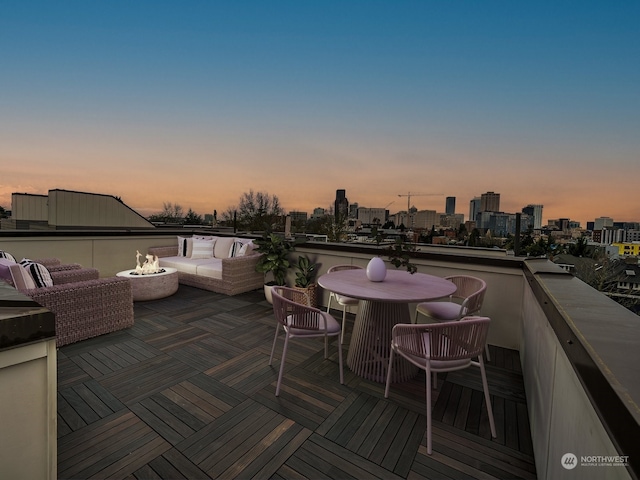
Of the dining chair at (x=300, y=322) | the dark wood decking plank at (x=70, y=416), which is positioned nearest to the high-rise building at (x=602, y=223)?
the dining chair at (x=300, y=322)

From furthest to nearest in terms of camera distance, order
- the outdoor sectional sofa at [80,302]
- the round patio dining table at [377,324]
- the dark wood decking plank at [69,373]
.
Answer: the outdoor sectional sofa at [80,302], the round patio dining table at [377,324], the dark wood decking plank at [69,373]

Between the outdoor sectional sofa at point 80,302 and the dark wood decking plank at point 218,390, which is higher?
the outdoor sectional sofa at point 80,302

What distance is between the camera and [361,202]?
11719 millimetres

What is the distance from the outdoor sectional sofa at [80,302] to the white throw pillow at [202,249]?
2.16 meters

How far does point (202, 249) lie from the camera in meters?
5.73

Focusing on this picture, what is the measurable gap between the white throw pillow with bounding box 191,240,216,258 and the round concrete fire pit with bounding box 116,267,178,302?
1.05 meters

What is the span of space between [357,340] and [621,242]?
9.45 ft

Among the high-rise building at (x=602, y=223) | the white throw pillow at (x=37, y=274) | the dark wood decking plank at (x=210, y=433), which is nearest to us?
the dark wood decking plank at (x=210, y=433)

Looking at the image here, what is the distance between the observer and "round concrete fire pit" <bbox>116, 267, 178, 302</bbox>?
4.34 metres

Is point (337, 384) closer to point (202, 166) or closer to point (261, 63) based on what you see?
point (261, 63)

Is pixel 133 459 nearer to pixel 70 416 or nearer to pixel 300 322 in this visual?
pixel 70 416

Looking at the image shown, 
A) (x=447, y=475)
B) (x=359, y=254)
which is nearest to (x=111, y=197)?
(x=359, y=254)

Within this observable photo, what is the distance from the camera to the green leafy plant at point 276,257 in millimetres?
4586

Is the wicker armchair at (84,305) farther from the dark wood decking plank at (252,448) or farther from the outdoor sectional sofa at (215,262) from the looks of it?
the dark wood decking plank at (252,448)
